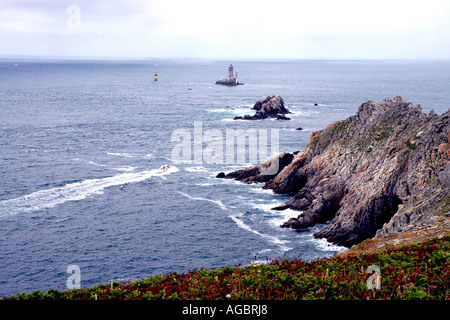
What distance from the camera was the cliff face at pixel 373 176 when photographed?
40.5 metres

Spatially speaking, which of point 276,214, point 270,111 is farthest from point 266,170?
point 270,111

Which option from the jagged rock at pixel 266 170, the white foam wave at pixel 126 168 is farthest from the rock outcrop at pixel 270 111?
the jagged rock at pixel 266 170

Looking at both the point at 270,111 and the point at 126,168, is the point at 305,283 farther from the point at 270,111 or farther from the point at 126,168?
the point at 270,111

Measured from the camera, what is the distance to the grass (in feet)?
47.5

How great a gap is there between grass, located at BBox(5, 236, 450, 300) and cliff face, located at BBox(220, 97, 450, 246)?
16.7 m

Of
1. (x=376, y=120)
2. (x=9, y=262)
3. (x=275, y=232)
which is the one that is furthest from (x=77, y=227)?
(x=376, y=120)

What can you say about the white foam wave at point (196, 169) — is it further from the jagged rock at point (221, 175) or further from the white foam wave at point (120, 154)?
the white foam wave at point (120, 154)

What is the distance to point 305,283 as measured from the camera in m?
15.3

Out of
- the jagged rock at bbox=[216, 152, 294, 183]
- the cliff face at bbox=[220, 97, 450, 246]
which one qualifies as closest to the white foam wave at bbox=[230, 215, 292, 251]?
the cliff face at bbox=[220, 97, 450, 246]

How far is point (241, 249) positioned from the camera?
47.1 m

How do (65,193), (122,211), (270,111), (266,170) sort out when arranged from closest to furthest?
(122,211), (65,193), (266,170), (270,111)

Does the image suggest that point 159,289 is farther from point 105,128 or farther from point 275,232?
point 105,128

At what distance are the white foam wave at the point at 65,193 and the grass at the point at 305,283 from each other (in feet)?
152

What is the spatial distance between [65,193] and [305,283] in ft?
181
